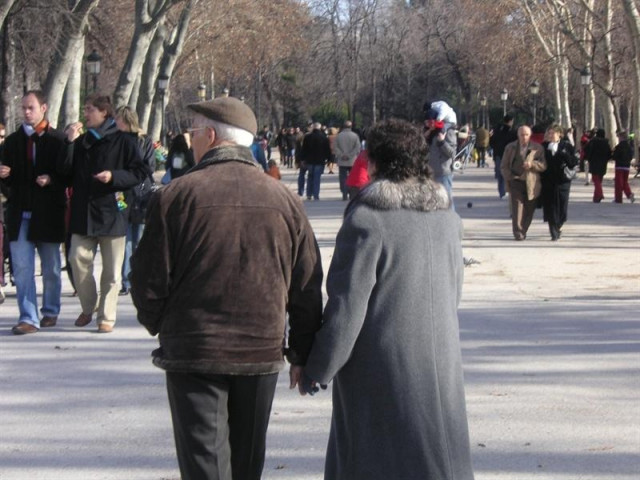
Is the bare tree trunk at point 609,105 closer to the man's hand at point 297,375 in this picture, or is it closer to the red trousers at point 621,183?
the red trousers at point 621,183

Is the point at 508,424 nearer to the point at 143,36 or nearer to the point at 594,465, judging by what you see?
the point at 594,465

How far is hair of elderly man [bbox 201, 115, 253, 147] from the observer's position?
4789 mm

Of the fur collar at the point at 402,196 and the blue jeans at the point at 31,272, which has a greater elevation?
the fur collar at the point at 402,196

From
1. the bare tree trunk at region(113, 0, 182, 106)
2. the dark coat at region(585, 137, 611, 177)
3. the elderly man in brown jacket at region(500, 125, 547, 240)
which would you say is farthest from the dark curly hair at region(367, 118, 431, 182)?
the bare tree trunk at region(113, 0, 182, 106)

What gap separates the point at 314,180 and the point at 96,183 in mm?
18862

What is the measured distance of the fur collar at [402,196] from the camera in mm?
4582

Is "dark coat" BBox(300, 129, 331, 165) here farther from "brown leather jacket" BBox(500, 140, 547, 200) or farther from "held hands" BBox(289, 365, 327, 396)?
"held hands" BBox(289, 365, 327, 396)

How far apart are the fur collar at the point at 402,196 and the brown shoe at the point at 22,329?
620 centimetres

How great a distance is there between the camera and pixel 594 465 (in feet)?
21.1

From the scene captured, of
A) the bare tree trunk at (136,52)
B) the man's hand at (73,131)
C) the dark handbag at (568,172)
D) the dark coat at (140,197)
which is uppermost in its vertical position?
the bare tree trunk at (136,52)

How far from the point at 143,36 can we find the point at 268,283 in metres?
29.2

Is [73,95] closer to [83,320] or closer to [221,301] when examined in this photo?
[83,320]

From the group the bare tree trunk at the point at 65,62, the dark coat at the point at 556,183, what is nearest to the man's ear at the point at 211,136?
the dark coat at the point at 556,183

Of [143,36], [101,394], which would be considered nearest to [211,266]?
[101,394]
